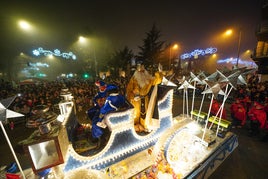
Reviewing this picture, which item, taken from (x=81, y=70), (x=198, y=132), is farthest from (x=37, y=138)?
(x=81, y=70)

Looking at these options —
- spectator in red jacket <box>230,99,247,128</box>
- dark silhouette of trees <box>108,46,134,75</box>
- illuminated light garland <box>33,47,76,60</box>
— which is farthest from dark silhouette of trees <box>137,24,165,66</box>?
illuminated light garland <box>33,47,76,60</box>

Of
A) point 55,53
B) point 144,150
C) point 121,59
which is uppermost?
point 55,53

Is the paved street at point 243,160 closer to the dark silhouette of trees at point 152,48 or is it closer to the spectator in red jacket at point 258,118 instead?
the spectator in red jacket at point 258,118

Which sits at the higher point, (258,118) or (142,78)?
(142,78)

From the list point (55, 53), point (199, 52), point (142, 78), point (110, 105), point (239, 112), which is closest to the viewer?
point (110, 105)

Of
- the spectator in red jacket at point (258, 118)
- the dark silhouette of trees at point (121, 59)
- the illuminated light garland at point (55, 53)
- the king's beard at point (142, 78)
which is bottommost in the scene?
the spectator in red jacket at point (258, 118)

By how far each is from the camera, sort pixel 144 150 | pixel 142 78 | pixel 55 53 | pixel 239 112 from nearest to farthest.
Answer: pixel 144 150, pixel 142 78, pixel 239 112, pixel 55 53

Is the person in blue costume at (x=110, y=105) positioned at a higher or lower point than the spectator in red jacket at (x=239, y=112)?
higher

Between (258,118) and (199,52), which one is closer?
(258,118)

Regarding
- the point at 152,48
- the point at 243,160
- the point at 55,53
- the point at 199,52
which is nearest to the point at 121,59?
A: the point at 152,48

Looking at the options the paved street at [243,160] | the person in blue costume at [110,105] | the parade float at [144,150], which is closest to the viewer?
the parade float at [144,150]

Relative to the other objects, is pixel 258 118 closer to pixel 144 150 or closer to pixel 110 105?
pixel 144 150

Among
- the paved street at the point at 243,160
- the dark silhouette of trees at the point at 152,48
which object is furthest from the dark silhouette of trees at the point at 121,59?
the paved street at the point at 243,160

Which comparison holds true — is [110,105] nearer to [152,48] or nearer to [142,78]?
[142,78]
